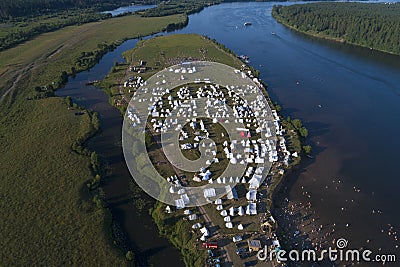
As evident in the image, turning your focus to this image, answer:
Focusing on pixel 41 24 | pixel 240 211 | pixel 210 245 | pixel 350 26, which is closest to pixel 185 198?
pixel 240 211

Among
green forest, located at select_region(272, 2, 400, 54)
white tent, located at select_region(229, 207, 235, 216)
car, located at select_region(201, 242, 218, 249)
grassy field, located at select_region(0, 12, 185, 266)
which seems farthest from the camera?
green forest, located at select_region(272, 2, 400, 54)

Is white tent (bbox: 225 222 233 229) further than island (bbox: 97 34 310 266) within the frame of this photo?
Yes

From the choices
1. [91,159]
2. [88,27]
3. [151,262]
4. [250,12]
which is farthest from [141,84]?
[250,12]

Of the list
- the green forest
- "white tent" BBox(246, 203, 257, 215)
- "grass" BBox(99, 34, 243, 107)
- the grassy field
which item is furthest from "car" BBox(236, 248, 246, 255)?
the green forest

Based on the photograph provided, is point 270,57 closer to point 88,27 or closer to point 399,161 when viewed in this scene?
point 399,161

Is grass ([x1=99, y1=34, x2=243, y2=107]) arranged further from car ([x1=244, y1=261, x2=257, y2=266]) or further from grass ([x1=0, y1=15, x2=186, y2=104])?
car ([x1=244, y1=261, x2=257, y2=266])

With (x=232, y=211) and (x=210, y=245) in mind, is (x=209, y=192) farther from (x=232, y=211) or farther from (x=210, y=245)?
(x=210, y=245)
